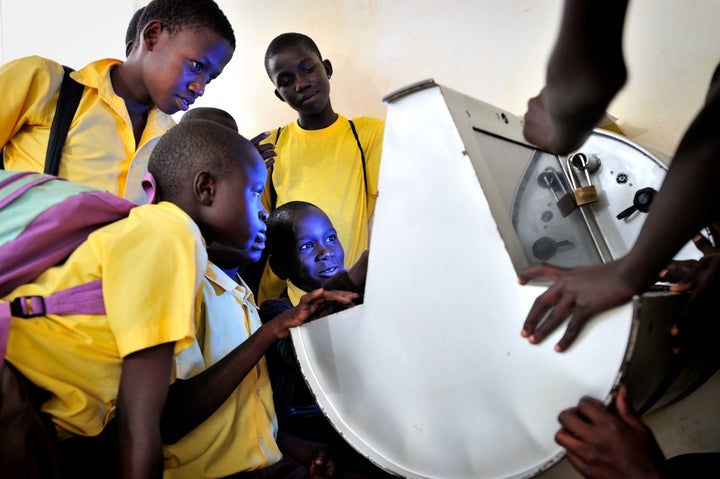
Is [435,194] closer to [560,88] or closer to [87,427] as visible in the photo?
[560,88]

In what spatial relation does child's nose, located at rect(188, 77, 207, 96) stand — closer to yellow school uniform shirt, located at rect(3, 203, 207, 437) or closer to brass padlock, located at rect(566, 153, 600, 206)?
yellow school uniform shirt, located at rect(3, 203, 207, 437)

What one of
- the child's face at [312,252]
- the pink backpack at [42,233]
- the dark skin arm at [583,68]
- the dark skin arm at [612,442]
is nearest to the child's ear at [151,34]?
the child's face at [312,252]

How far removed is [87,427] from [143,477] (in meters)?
0.11

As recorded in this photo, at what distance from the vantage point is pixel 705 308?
2.52 ft

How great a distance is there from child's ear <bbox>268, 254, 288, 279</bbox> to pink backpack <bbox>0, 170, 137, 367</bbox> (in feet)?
2.99

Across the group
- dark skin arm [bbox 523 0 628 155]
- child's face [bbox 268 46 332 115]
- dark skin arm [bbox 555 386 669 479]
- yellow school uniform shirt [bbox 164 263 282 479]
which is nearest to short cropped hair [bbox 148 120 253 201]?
yellow school uniform shirt [bbox 164 263 282 479]

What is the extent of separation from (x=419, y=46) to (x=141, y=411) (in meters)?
1.74

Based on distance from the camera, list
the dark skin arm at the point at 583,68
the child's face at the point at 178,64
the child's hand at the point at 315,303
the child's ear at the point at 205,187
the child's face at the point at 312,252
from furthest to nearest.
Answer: the child's face at the point at 312,252 → the child's face at the point at 178,64 → the child's ear at the point at 205,187 → the child's hand at the point at 315,303 → the dark skin arm at the point at 583,68

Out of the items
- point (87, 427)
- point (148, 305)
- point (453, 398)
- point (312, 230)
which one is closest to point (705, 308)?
point (453, 398)

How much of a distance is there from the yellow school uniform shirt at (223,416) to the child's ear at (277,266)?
1.84ft

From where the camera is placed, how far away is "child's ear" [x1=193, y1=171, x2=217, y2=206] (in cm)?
113

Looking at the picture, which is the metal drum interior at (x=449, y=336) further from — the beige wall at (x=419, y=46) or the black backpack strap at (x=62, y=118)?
the beige wall at (x=419, y=46)

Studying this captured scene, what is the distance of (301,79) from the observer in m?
2.05

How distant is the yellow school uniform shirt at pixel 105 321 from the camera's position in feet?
2.58
